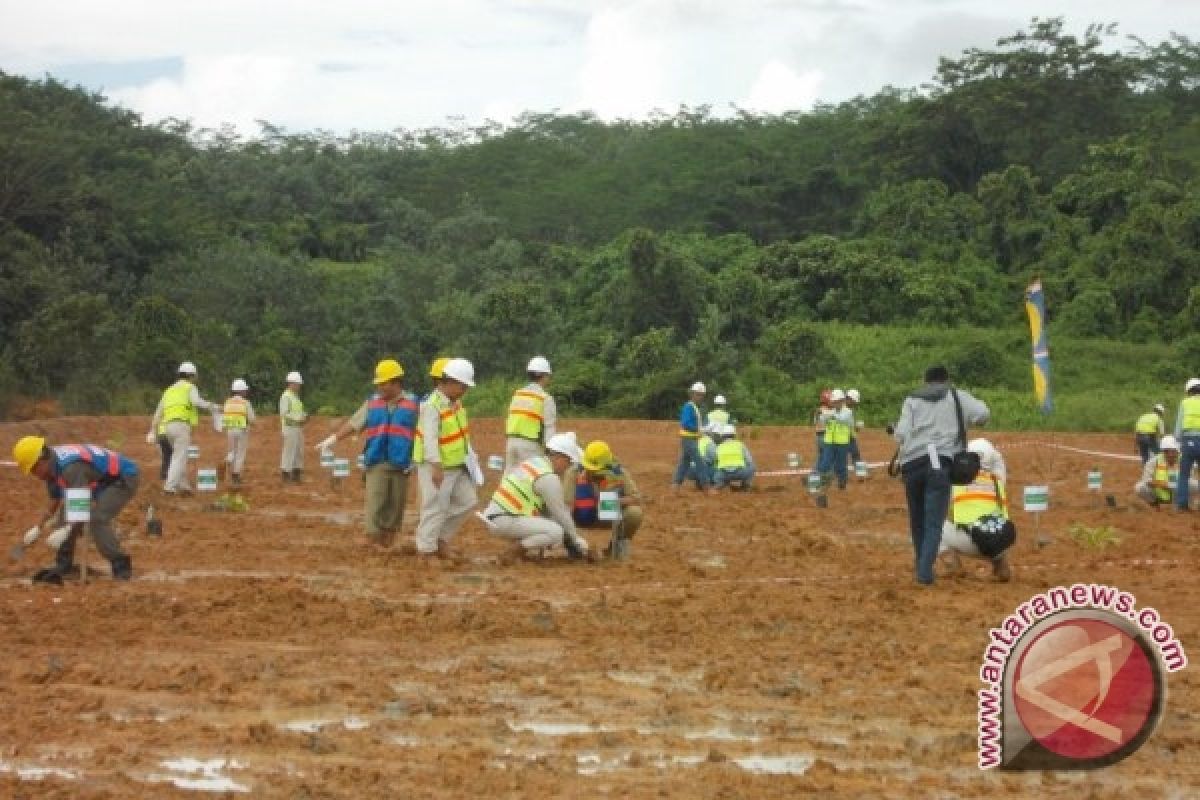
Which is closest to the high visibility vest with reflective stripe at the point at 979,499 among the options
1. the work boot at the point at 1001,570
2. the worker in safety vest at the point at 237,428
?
the work boot at the point at 1001,570

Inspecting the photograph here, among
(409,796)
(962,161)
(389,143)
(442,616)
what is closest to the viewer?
(409,796)

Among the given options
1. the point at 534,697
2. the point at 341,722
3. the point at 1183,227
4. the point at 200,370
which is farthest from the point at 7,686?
the point at 1183,227

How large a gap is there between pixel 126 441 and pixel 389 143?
51755mm

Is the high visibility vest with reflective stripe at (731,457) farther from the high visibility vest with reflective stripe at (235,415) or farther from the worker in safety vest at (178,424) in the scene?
the worker in safety vest at (178,424)

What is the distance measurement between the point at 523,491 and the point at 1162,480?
1005 centimetres

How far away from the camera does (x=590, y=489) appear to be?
15.5 m

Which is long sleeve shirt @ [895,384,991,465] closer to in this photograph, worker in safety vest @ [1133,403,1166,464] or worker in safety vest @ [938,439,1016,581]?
worker in safety vest @ [938,439,1016,581]

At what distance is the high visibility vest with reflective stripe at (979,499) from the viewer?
44.4 ft

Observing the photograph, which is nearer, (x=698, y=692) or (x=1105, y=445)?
(x=698, y=692)

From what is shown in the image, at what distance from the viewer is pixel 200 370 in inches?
1673

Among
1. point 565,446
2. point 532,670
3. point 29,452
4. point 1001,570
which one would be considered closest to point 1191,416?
point 1001,570

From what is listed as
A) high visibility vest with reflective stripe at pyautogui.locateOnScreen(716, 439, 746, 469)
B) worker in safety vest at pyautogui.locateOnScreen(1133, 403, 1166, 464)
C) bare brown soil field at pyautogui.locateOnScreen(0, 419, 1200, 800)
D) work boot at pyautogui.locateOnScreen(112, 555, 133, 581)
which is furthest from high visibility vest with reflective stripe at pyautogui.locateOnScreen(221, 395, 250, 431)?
worker in safety vest at pyautogui.locateOnScreen(1133, 403, 1166, 464)

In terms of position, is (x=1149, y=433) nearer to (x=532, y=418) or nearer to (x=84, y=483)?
(x=532, y=418)

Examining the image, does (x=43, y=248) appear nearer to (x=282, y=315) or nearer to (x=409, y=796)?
(x=282, y=315)
